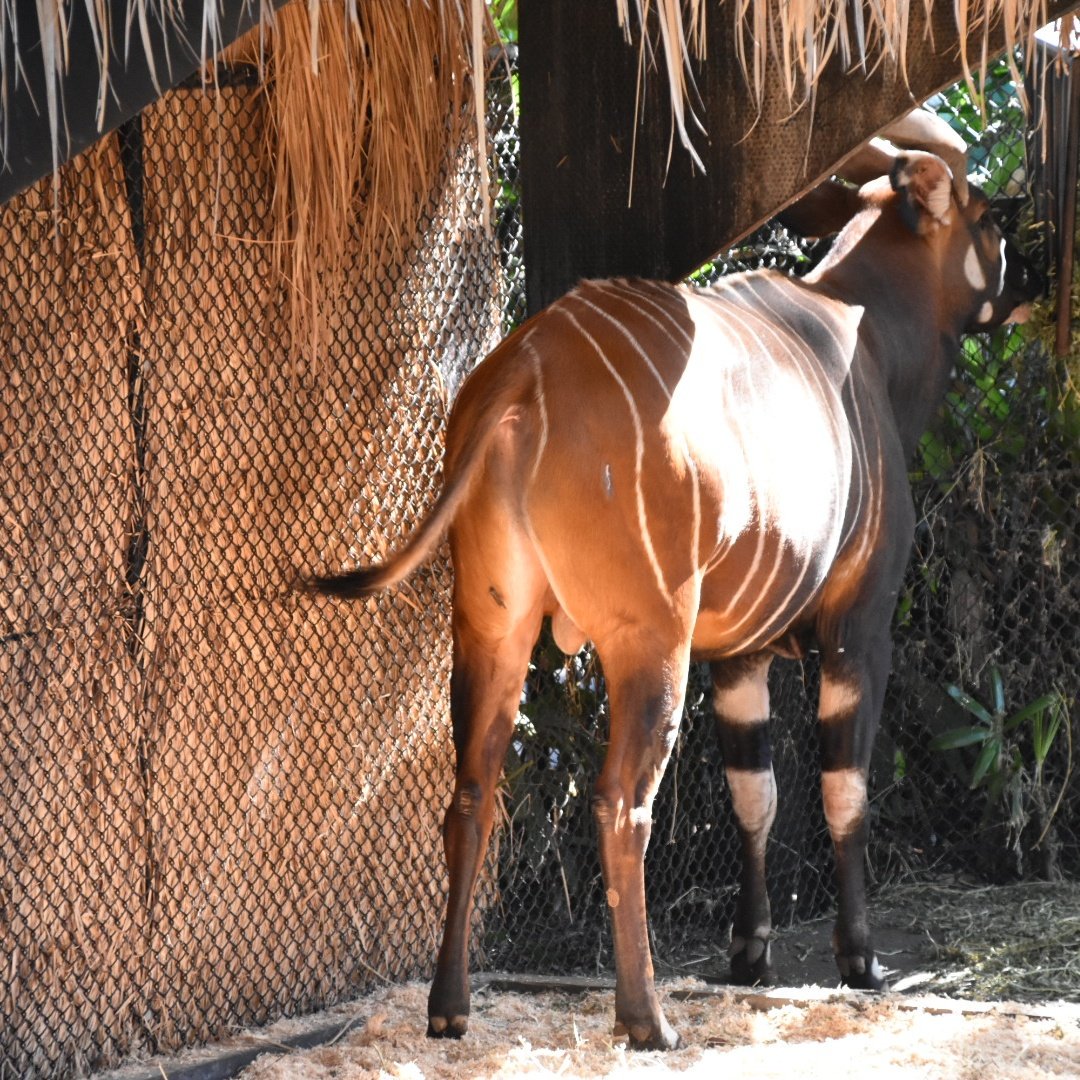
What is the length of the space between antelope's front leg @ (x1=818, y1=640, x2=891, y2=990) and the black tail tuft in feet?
4.11

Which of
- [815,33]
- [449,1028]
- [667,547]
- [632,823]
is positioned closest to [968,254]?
[815,33]

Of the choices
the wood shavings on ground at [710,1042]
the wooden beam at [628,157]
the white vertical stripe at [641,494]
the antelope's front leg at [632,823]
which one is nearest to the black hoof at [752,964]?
the wood shavings on ground at [710,1042]

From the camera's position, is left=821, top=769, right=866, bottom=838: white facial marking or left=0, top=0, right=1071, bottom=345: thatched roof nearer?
left=0, top=0, right=1071, bottom=345: thatched roof

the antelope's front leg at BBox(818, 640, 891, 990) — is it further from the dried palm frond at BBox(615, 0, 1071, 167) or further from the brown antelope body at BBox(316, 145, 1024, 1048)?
the dried palm frond at BBox(615, 0, 1071, 167)

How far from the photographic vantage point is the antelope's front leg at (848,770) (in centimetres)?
386

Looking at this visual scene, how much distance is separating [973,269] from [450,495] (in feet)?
6.65

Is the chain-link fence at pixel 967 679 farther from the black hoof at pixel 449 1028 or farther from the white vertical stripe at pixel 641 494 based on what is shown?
the white vertical stripe at pixel 641 494

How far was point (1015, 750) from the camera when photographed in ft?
16.1

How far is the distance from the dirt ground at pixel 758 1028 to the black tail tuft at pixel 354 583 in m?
0.91

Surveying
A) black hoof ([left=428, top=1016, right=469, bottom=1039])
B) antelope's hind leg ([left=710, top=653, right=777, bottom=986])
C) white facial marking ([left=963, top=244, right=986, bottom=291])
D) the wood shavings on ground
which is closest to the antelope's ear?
white facial marking ([left=963, top=244, right=986, bottom=291])

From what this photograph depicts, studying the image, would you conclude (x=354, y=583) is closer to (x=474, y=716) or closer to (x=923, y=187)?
(x=474, y=716)

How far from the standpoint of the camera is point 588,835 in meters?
4.31

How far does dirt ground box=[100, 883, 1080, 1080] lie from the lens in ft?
9.92

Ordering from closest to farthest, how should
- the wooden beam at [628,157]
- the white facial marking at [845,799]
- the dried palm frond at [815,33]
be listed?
the dried palm frond at [815,33] < the wooden beam at [628,157] < the white facial marking at [845,799]
